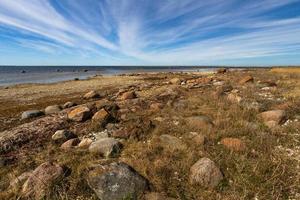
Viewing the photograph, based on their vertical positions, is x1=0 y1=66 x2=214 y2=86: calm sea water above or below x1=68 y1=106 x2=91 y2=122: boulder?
below

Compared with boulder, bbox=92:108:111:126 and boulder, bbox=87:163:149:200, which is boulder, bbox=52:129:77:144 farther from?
boulder, bbox=87:163:149:200

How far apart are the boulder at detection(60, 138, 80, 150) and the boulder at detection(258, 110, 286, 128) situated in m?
5.48

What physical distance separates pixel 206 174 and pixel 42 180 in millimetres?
3134

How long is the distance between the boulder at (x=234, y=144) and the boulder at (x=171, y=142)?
994 millimetres

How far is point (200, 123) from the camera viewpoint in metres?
7.62

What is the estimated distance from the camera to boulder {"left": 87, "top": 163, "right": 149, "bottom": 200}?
4793 millimetres

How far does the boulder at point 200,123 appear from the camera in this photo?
740cm

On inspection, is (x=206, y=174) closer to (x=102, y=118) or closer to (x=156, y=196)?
(x=156, y=196)

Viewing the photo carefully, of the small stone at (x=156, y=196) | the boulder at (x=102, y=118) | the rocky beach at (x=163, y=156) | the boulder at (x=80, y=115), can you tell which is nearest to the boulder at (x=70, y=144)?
the rocky beach at (x=163, y=156)

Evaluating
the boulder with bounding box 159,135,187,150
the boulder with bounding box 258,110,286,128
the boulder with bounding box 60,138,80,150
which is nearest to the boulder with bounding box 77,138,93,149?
the boulder with bounding box 60,138,80,150

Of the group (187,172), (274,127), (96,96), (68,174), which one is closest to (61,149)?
(68,174)

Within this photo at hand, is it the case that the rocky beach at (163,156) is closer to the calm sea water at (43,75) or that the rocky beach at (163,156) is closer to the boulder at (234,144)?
the boulder at (234,144)

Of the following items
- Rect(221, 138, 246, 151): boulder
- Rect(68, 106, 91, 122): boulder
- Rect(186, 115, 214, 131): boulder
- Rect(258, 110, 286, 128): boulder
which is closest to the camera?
Rect(221, 138, 246, 151): boulder

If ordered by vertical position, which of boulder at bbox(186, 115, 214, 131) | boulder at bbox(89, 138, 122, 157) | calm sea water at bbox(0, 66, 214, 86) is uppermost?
boulder at bbox(186, 115, 214, 131)
